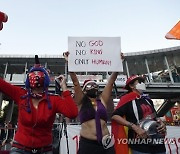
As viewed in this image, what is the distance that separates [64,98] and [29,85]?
0.42 metres

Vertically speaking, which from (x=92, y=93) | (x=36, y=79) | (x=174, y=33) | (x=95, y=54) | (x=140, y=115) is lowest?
(x=140, y=115)

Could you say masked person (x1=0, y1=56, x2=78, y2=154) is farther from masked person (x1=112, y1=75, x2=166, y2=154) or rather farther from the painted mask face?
masked person (x1=112, y1=75, x2=166, y2=154)

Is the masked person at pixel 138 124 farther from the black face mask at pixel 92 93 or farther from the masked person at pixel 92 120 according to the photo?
the black face mask at pixel 92 93

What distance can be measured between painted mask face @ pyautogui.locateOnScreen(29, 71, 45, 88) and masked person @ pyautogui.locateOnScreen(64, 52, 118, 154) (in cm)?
90

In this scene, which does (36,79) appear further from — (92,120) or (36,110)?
(92,120)

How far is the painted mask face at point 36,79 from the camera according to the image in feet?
9.66

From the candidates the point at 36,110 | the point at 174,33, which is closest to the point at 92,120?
the point at 36,110

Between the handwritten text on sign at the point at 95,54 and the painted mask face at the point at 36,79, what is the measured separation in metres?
1.63

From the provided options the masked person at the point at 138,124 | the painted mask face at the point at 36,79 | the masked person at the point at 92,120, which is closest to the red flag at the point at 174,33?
the masked person at the point at 138,124

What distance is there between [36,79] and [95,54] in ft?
7.53

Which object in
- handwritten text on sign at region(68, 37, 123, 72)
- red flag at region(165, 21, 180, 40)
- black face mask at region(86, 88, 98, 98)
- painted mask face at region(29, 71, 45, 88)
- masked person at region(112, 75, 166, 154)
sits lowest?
masked person at region(112, 75, 166, 154)

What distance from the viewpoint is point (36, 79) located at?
2.95m

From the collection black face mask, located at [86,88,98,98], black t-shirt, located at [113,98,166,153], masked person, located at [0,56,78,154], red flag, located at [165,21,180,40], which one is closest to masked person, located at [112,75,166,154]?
black t-shirt, located at [113,98,166,153]

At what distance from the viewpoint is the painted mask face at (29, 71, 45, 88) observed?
294 centimetres
